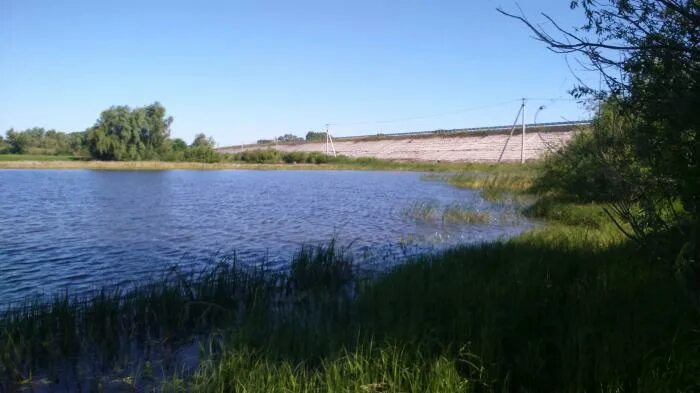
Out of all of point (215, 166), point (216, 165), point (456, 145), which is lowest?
point (215, 166)

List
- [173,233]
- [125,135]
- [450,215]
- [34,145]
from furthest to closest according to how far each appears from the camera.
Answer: [34,145], [125,135], [450,215], [173,233]

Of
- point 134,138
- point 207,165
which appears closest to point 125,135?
point 134,138

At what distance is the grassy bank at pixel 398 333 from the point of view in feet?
15.7

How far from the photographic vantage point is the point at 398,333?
5.64 meters

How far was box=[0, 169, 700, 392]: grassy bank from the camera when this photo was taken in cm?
477

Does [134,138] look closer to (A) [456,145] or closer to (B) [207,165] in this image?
(B) [207,165]

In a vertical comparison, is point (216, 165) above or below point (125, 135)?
below

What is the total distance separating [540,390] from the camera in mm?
4680

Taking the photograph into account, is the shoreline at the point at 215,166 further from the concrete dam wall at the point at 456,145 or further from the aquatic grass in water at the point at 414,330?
the aquatic grass in water at the point at 414,330

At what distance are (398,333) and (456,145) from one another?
81875mm

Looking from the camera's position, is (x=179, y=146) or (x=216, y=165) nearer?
(x=216, y=165)

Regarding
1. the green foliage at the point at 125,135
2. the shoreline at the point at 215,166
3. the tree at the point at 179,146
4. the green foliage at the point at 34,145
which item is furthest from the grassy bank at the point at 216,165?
the green foliage at the point at 34,145

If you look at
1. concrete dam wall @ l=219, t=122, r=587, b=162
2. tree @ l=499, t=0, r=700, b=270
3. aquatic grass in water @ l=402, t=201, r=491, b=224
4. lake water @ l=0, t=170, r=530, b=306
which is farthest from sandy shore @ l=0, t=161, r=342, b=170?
tree @ l=499, t=0, r=700, b=270

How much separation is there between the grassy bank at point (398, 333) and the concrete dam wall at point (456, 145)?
50.7 metres
